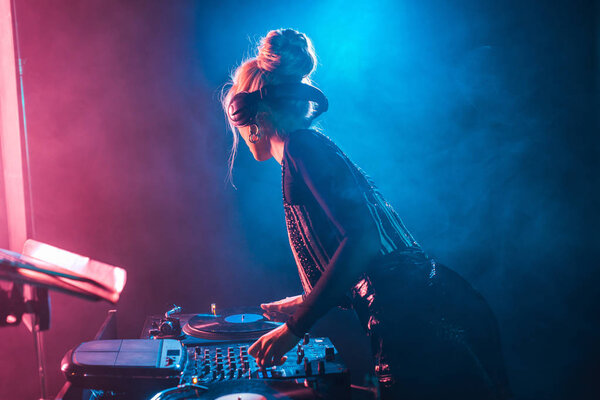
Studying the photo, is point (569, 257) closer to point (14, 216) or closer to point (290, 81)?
point (290, 81)

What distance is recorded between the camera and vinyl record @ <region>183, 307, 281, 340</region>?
1280 mm

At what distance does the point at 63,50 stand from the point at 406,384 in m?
1.98

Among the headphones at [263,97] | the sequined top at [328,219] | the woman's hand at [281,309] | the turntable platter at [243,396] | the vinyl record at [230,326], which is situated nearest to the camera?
the turntable platter at [243,396]

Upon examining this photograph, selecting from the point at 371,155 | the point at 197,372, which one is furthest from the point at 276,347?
the point at 371,155

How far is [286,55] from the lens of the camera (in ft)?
3.97

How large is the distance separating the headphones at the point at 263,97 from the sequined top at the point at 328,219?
0.18 meters

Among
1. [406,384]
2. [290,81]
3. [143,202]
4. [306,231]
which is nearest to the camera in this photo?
[406,384]

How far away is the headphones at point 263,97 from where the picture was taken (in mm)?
1179

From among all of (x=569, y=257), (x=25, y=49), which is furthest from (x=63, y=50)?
(x=569, y=257)

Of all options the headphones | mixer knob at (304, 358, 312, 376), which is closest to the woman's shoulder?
the headphones

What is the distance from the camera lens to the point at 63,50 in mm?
1897

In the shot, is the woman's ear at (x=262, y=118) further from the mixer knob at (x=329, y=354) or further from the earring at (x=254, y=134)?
the mixer knob at (x=329, y=354)

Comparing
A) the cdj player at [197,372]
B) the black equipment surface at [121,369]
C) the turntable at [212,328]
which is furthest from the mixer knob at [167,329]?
the black equipment surface at [121,369]

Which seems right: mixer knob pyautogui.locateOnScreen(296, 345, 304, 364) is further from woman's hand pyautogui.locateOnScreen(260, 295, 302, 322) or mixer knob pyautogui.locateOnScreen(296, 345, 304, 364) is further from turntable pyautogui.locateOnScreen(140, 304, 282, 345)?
woman's hand pyautogui.locateOnScreen(260, 295, 302, 322)
